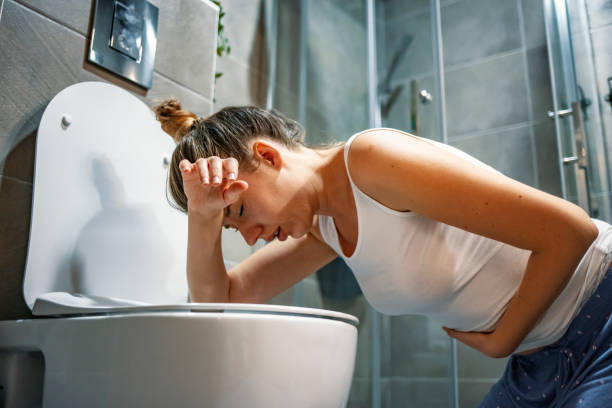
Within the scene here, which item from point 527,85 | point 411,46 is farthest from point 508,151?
point 411,46

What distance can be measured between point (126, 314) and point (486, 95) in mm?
1776

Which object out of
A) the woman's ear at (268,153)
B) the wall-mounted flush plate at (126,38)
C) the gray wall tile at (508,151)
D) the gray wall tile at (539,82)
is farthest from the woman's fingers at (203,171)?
the gray wall tile at (539,82)

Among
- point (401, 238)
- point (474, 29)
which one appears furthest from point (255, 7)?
point (401, 238)

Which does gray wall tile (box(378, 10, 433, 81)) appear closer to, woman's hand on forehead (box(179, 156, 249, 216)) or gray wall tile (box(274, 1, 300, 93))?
gray wall tile (box(274, 1, 300, 93))

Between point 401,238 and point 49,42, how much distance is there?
760mm

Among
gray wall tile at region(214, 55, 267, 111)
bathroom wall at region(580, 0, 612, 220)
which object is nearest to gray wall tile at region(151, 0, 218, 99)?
gray wall tile at region(214, 55, 267, 111)

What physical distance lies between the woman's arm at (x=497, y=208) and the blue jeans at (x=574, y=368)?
8cm

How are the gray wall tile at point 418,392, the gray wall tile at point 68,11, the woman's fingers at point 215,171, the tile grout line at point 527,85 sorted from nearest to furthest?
the woman's fingers at point 215,171
the gray wall tile at point 68,11
the gray wall tile at point 418,392
the tile grout line at point 527,85

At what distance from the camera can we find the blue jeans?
0.62 m

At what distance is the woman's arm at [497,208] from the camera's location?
2.01 ft

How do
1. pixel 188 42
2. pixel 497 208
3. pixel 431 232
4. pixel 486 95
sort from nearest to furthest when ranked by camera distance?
pixel 497 208
pixel 431 232
pixel 188 42
pixel 486 95

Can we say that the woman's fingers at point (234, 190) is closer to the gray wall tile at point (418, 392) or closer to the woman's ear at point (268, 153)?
the woman's ear at point (268, 153)

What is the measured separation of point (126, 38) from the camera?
3.55 feet

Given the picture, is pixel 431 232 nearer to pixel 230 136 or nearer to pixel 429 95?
pixel 230 136
